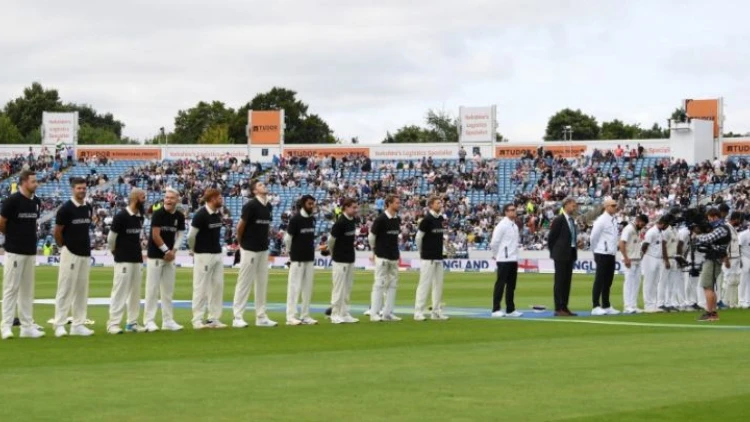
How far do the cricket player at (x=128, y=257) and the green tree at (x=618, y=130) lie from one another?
376 feet

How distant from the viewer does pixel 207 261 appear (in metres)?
21.4

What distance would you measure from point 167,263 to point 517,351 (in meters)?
6.83

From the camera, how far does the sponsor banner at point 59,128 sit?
86.2 m

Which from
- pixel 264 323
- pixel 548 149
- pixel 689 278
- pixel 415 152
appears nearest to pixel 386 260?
pixel 264 323

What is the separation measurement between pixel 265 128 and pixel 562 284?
6011 centimetres

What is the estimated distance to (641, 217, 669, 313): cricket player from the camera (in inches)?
1072

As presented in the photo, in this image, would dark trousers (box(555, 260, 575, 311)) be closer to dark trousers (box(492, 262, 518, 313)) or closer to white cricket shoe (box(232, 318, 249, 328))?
dark trousers (box(492, 262, 518, 313))

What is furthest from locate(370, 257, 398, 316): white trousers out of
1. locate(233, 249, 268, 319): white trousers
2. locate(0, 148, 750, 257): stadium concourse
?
locate(0, 148, 750, 257): stadium concourse

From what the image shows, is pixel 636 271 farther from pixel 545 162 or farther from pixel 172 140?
pixel 172 140

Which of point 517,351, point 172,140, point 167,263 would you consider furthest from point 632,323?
point 172,140

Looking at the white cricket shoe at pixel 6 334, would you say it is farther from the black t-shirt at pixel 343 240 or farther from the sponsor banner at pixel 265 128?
the sponsor banner at pixel 265 128

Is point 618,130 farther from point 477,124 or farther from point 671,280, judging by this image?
point 671,280

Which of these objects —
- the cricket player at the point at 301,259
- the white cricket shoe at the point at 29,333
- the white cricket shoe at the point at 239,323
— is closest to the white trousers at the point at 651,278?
the cricket player at the point at 301,259

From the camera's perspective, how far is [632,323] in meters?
22.9
